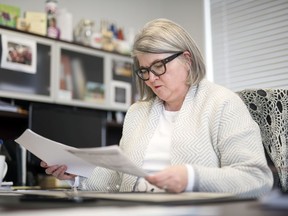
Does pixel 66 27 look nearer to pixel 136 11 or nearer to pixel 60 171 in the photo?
pixel 136 11

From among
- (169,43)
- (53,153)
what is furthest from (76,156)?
(169,43)

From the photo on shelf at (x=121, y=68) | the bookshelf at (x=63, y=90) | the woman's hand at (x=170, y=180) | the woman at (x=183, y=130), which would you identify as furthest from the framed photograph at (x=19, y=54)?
the woman's hand at (x=170, y=180)

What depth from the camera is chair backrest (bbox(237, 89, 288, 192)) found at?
132 centimetres

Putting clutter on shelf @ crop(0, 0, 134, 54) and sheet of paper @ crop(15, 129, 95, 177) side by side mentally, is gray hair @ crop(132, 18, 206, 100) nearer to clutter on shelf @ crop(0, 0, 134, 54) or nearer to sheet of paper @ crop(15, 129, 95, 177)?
sheet of paper @ crop(15, 129, 95, 177)

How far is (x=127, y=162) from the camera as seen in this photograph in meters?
0.86

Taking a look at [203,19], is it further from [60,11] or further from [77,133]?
[77,133]

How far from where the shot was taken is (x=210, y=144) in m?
1.16

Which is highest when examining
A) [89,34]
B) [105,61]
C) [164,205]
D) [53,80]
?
[89,34]

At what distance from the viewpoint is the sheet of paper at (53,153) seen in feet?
3.76

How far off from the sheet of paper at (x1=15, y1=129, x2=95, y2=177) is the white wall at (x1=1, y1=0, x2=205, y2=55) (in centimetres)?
202

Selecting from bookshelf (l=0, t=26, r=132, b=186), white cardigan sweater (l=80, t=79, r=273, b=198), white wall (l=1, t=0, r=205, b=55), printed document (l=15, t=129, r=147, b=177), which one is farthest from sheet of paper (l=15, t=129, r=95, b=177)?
white wall (l=1, t=0, r=205, b=55)

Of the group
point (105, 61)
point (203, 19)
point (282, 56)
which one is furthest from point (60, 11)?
point (282, 56)

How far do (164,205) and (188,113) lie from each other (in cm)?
67

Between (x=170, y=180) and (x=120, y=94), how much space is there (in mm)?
2228
